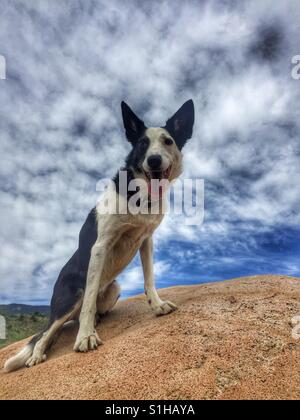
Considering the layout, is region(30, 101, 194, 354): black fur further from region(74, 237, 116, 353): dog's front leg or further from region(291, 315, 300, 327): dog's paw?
region(291, 315, 300, 327): dog's paw

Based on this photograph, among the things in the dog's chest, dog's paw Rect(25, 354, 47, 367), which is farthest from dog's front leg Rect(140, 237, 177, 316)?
dog's paw Rect(25, 354, 47, 367)

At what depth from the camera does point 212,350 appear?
3631mm

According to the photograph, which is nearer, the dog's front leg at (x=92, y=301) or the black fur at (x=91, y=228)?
the dog's front leg at (x=92, y=301)

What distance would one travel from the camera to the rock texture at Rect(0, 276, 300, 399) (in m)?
3.12

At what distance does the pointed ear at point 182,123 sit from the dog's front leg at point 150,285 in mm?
1819

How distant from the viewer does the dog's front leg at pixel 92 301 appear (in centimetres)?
462

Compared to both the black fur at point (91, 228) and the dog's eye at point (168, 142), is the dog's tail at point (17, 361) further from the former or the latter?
the dog's eye at point (168, 142)

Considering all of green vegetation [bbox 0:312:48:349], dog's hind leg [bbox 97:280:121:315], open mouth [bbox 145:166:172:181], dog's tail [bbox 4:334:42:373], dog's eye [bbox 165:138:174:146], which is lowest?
green vegetation [bbox 0:312:48:349]

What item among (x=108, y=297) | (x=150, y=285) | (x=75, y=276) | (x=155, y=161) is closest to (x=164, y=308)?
(x=150, y=285)

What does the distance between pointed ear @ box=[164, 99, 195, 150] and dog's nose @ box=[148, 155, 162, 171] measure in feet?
2.85

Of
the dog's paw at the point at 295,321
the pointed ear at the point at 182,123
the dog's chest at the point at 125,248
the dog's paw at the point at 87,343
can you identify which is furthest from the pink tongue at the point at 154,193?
the dog's paw at the point at 295,321

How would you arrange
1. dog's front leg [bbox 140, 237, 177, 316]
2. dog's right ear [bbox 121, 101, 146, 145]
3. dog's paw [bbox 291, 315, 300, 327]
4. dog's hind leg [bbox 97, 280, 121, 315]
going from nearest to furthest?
dog's paw [bbox 291, 315, 300, 327] → dog's front leg [bbox 140, 237, 177, 316] → dog's right ear [bbox 121, 101, 146, 145] → dog's hind leg [bbox 97, 280, 121, 315]

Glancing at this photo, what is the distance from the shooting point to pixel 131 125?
18.9ft
